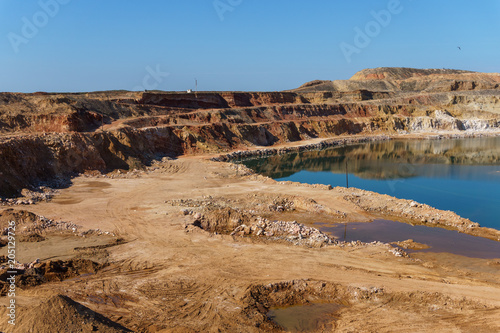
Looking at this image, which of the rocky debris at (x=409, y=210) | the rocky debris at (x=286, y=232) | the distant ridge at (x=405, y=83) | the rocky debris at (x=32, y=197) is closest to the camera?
the rocky debris at (x=286, y=232)

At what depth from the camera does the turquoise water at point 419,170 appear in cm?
2853

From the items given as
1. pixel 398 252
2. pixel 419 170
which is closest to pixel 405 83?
pixel 419 170

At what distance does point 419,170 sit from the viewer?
4216 centimetres

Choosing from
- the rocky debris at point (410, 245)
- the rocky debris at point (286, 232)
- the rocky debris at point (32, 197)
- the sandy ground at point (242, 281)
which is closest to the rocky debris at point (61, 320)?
the sandy ground at point (242, 281)

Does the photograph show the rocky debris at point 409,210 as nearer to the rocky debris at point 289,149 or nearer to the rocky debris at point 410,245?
the rocky debris at point 410,245

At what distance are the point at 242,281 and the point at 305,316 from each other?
9.14ft

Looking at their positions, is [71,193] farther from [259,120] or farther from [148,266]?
[259,120]

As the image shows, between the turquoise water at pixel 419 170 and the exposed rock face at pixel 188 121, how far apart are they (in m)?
9.82

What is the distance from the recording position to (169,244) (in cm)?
1794

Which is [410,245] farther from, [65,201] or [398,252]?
[65,201]


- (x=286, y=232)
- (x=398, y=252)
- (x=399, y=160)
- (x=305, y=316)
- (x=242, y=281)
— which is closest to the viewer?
(x=305, y=316)

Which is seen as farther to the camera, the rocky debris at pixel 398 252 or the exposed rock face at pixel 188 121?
the exposed rock face at pixel 188 121

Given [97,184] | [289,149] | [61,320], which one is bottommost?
[289,149]

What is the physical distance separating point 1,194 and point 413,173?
36624 millimetres
